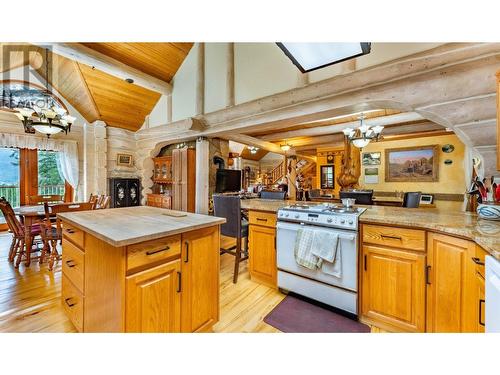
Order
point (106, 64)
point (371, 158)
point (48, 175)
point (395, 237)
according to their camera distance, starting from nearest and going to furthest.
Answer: point (395, 237) < point (106, 64) < point (48, 175) < point (371, 158)

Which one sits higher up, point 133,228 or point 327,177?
point 327,177

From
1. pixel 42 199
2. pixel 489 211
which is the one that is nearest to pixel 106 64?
Result: pixel 42 199

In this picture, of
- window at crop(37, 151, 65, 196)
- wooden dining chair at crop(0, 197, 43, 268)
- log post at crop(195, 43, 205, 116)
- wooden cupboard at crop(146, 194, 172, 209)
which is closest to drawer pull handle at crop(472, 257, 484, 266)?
log post at crop(195, 43, 205, 116)

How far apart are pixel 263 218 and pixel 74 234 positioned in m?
1.67

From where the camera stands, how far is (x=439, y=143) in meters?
5.48

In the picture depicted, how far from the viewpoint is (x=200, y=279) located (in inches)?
56.3

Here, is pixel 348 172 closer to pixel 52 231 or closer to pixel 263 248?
pixel 263 248

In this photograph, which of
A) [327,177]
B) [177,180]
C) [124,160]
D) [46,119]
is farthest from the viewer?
[327,177]

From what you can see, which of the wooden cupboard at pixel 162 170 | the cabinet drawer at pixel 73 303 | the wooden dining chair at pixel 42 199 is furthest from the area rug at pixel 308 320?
the wooden dining chair at pixel 42 199

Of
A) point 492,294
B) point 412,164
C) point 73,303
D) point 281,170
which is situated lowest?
point 73,303

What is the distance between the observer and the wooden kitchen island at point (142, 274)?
3.52 feet

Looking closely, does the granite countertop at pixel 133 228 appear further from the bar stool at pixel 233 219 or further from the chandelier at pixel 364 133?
the chandelier at pixel 364 133

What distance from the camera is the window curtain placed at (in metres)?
4.31

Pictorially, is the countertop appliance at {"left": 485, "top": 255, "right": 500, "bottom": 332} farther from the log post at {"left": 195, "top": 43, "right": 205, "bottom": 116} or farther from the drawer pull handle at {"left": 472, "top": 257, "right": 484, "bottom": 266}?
the log post at {"left": 195, "top": 43, "right": 205, "bottom": 116}
